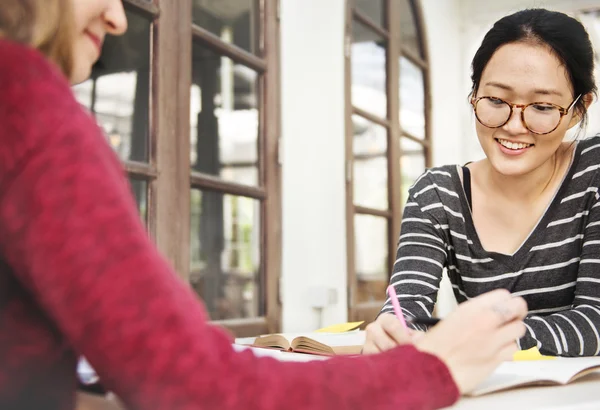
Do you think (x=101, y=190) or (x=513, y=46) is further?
(x=513, y=46)

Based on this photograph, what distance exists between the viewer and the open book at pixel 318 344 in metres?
1.07

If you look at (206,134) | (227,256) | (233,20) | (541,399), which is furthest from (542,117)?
(227,256)

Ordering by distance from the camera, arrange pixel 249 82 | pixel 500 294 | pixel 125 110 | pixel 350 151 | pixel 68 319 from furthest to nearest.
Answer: pixel 350 151 < pixel 249 82 < pixel 125 110 < pixel 500 294 < pixel 68 319

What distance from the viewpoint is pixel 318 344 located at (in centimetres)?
107

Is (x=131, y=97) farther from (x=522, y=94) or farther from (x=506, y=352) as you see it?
(x=506, y=352)

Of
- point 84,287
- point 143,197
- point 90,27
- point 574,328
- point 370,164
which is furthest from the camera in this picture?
point 370,164

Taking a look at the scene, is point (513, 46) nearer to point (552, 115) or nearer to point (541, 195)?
point (552, 115)

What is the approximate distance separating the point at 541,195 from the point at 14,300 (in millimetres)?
1267

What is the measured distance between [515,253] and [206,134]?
188 centimetres

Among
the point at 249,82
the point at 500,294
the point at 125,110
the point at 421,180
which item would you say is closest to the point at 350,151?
the point at 249,82

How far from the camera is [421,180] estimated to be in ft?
5.16

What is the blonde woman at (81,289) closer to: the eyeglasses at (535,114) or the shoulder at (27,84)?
the shoulder at (27,84)

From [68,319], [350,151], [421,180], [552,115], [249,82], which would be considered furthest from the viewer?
[350,151]

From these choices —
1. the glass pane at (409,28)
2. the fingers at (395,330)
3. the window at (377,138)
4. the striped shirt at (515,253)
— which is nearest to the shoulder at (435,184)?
the striped shirt at (515,253)
